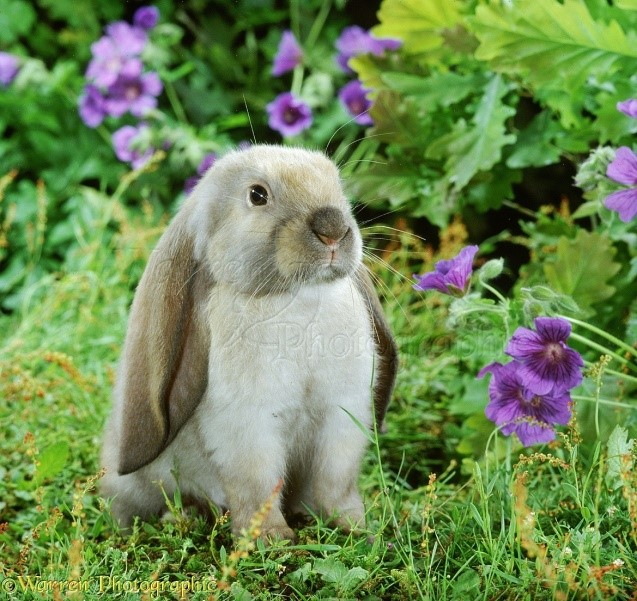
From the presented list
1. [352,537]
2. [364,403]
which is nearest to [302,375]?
[364,403]

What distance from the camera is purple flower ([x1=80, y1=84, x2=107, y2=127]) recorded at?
15.9 ft

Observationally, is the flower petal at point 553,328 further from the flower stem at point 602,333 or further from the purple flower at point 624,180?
the purple flower at point 624,180

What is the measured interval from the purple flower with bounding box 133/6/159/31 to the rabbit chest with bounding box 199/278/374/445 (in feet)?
10.5

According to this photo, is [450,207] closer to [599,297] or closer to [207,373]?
[599,297]

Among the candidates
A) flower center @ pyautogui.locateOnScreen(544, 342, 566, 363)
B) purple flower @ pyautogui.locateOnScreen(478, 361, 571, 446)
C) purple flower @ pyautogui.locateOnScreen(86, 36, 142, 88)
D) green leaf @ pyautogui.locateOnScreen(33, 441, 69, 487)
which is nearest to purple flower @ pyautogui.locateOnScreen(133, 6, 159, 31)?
purple flower @ pyautogui.locateOnScreen(86, 36, 142, 88)

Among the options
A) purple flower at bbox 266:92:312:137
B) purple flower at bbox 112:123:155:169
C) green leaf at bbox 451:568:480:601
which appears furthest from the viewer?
purple flower at bbox 112:123:155:169

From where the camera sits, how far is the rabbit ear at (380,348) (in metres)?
2.47

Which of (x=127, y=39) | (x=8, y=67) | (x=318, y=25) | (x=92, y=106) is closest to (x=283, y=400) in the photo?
(x=92, y=106)

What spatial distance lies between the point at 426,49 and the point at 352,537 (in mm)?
2021

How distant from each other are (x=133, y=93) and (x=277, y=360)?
3.05m

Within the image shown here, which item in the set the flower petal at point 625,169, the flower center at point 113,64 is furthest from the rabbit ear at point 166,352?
the flower center at point 113,64

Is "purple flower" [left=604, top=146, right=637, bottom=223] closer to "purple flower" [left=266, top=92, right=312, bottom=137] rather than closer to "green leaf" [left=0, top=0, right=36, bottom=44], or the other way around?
"purple flower" [left=266, top=92, right=312, bottom=137]

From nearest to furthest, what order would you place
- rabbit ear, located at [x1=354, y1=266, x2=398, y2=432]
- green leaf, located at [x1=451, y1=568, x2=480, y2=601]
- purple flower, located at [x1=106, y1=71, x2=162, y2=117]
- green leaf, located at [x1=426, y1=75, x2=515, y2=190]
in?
green leaf, located at [x1=451, y1=568, x2=480, y2=601] < rabbit ear, located at [x1=354, y1=266, x2=398, y2=432] < green leaf, located at [x1=426, y1=75, x2=515, y2=190] < purple flower, located at [x1=106, y1=71, x2=162, y2=117]

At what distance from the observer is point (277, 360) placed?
2.22 m
